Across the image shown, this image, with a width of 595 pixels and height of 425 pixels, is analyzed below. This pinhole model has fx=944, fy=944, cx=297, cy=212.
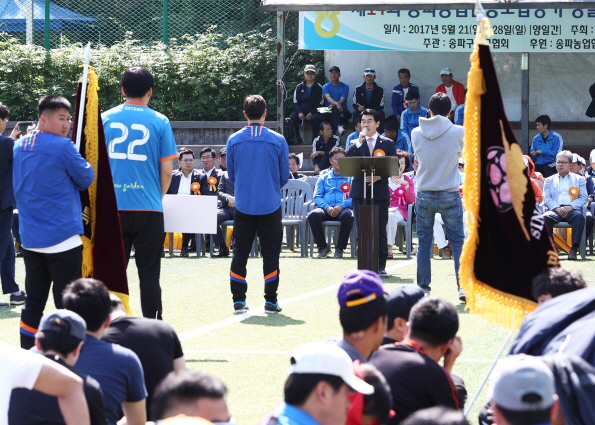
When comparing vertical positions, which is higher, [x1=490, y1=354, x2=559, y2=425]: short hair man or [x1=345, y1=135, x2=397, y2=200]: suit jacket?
[x1=345, y1=135, x2=397, y2=200]: suit jacket

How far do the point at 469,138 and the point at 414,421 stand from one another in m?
3.87

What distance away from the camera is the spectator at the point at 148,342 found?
4.76 meters

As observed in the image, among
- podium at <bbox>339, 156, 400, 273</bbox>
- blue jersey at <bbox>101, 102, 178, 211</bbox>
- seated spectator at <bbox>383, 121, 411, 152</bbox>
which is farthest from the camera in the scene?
seated spectator at <bbox>383, 121, 411, 152</bbox>

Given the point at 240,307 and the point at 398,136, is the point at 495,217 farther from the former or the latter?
the point at 398,136

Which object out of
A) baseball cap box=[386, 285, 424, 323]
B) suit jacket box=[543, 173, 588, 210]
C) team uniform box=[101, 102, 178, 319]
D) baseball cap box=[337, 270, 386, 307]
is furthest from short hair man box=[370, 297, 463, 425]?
suit jacket box=[543, 173, 588, 210]

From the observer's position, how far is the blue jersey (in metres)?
7.46

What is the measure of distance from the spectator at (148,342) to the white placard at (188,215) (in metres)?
3.21

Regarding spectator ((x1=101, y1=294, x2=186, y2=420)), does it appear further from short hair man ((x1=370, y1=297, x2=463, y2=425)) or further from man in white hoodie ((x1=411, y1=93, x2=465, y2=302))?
man in white hoodie ((x1=411, y1=93, x2=465, y2=302))

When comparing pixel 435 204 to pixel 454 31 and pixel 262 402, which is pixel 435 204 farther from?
pixel 454 31

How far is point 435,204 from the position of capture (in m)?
10.1

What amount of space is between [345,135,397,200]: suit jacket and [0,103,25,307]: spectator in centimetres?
420

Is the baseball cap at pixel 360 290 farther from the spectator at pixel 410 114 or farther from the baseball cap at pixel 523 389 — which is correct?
the spectator at pixel 410 114

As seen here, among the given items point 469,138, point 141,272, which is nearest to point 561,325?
point 469,138

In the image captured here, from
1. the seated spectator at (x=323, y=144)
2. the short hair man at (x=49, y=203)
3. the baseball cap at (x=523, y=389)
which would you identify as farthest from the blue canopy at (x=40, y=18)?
the baseball cap at (x=523, y=389)
